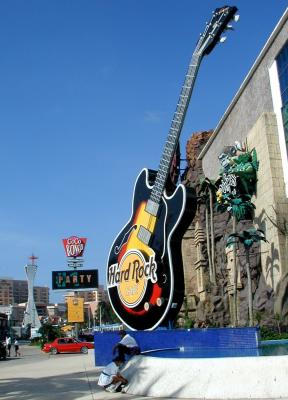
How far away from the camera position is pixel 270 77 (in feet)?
119

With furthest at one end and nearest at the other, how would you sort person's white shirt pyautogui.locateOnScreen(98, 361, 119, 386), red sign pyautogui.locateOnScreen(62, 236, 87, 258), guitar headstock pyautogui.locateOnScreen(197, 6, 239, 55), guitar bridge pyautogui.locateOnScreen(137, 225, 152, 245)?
red sign pyautogui.locateOnScreen(62, 236, 87, 258) < guitar headstock pyautogui.locateOnScreen(197, 6, 239, 55) < guitar bridge pyautogui.locateOnScreen(137, 225, 152, 245) < person's white shirt pyautogui.locateOnScreen(98, 361, 119, 386)

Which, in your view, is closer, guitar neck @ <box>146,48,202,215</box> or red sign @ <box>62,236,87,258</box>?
guitar neck @ <box>146,48,202,215</box>

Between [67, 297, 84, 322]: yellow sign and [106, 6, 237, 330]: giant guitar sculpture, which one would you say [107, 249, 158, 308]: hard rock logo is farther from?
[67, 297, 84, 322]: yellow sign

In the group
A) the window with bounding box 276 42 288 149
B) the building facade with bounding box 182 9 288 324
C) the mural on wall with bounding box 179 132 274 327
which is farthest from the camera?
the mural on wall with bounding box 179 132 274 327

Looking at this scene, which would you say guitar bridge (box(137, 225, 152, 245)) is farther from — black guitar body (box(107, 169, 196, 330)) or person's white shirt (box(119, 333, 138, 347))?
person's white shirt (box(119, 333, 138, 347))

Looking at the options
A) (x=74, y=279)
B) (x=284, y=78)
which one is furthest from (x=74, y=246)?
(x=284, y=78)

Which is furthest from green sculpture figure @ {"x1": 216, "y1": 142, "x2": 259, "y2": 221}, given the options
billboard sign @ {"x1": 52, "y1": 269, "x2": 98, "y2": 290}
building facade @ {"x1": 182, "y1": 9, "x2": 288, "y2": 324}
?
billboard sign @ {"x1": 52, "y1": 269, "x2": 98, "y2": 290}

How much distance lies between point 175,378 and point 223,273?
119 feet

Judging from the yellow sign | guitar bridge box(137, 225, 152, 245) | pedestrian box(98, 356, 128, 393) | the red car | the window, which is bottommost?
the red car

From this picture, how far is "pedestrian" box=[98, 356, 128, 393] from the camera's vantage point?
12.3 m

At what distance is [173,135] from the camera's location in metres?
21.3

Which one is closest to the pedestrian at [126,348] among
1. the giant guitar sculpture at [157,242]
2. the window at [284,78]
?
the giant guitar sculpture at [157,242]

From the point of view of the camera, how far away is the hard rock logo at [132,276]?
19875 mm

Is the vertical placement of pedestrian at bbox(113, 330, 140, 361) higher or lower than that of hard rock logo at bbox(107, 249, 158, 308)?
lower
